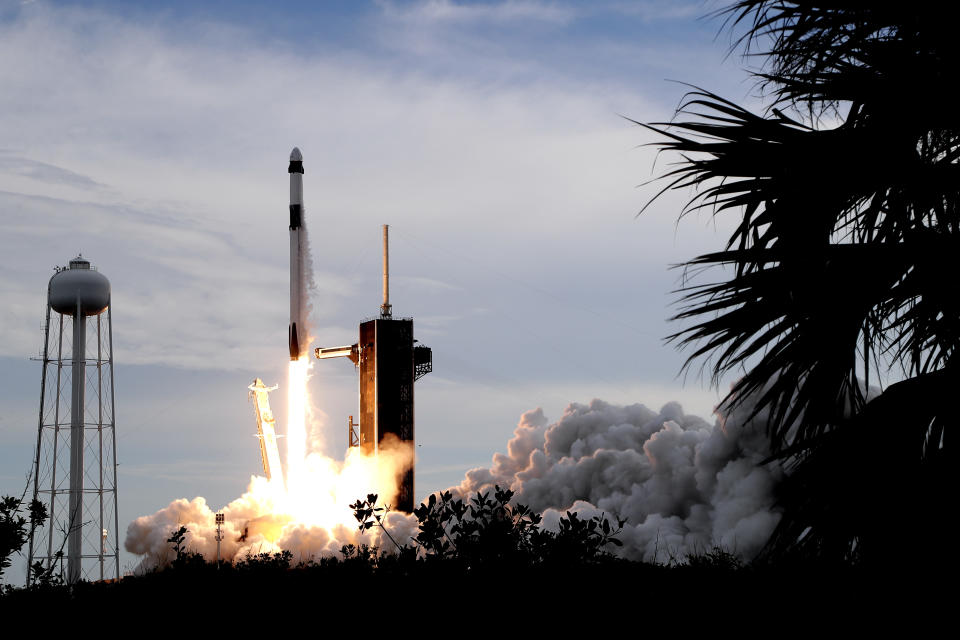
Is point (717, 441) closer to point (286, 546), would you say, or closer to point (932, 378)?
point (286, 546)

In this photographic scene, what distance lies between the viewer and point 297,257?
59188mm

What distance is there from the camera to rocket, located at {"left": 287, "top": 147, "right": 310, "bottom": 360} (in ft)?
193

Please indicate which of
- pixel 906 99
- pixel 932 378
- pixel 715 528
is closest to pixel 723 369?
pixel 932 378

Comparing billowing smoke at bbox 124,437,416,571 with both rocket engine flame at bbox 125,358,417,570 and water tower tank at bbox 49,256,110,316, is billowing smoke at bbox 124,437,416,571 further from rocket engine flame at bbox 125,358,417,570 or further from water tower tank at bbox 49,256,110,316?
water tower tank at bbox 49,256,110,316

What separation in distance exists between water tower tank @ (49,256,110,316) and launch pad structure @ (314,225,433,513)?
53.5ft

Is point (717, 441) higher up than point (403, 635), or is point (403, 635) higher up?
point (717, 441)

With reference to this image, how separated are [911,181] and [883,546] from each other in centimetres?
365

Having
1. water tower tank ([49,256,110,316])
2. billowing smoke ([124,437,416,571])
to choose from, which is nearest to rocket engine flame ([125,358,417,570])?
billowing smoke ([124,437,416,571])

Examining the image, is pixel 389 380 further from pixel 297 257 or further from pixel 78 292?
pixel 78 292

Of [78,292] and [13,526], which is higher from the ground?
[78,292]

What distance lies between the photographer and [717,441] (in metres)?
53.9

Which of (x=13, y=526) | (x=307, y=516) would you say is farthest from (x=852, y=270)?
(x=307, y=516)

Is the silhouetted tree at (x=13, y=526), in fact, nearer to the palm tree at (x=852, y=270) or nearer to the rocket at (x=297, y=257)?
the palm tree at (x=852, y=270)

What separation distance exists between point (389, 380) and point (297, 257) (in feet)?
28.9
